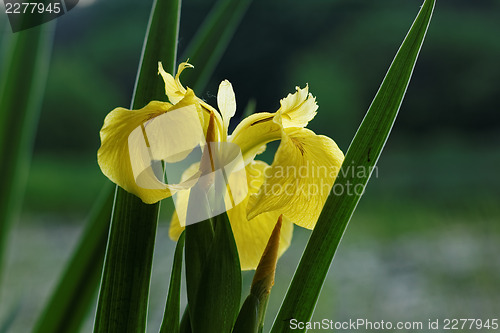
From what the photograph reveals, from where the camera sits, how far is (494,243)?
5.61 feet

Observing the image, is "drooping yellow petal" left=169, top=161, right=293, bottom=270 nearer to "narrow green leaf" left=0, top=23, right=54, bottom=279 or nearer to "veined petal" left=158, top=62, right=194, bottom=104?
"veined petal" left=158, top=62, right=194, bottom=104

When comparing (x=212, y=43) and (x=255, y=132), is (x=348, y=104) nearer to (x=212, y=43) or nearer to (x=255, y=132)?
(x=212, y=43)

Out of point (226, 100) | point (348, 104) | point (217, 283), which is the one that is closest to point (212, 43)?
point (226, 100)

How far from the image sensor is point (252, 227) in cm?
28

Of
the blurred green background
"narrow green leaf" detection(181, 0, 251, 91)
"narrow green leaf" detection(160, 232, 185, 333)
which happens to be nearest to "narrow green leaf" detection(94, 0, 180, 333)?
"narrow green leaf" detection(160, 232, 185, 333)

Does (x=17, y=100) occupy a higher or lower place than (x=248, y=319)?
higher

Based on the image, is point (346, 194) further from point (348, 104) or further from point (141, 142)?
point (348, 104)

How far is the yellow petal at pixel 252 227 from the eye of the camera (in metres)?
0.27

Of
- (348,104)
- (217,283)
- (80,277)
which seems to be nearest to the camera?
(217,283)

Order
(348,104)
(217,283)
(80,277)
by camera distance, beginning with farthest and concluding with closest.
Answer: (348,104) → (80,277) → (217,283)

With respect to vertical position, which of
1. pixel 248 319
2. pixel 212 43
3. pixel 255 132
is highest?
pixel 212 43

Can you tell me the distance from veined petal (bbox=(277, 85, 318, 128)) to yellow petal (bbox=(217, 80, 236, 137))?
4 cm

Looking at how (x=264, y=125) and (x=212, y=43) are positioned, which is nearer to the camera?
(x=264, y=125)

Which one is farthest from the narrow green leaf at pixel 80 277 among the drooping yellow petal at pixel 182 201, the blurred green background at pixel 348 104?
the blurred green background at pixel 348 104
